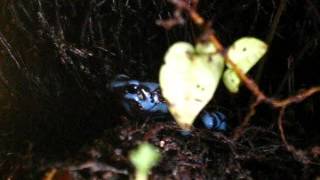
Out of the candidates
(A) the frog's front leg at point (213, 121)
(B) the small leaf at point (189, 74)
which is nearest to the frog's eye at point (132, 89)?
(A) the frog's front leg at point (213, 121)

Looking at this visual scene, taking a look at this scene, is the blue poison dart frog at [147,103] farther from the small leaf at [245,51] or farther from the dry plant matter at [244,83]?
the small leaf at [245,51]

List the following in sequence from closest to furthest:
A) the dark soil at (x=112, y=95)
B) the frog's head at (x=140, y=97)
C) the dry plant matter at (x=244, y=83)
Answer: the dry plant matter at (x=244, y=83) < the dark soil at (x=112, y=95) < the frog's head at (x=140, y=97)

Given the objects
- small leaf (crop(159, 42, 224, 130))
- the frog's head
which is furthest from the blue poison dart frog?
small leaf (crop(159, 42, 224, 130))

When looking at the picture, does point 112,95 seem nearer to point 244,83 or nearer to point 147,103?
point 147,103

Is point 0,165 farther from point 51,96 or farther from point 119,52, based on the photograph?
point 119,52

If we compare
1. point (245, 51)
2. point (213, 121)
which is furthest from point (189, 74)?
point (213, 121)

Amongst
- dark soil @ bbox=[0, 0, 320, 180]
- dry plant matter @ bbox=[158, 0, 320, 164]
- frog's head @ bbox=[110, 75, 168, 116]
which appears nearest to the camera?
dry plant matter @ bbox=[158, 0, 320, 164]

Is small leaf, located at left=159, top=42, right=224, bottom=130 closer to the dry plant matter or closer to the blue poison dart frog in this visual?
the dry plant matter
